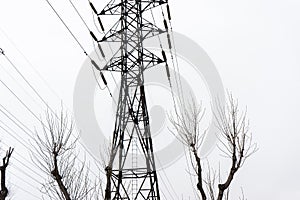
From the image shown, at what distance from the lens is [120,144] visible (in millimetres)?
11781

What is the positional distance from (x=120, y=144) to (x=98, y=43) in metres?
3.93

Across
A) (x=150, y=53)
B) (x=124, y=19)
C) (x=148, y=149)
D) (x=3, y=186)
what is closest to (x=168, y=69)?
(x=150, y=53)

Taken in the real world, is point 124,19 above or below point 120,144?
above

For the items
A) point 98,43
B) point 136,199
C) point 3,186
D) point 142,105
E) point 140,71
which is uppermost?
point 98,43

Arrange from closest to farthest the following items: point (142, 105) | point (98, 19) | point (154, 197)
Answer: point (154, 197)
point (142, 105)
point (98, 19)

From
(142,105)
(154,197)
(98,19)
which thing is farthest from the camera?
(98,19)

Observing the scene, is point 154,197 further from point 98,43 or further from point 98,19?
point 98,19

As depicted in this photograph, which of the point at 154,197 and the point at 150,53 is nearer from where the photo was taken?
the point at 154,197

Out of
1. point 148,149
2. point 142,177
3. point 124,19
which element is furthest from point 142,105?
point 124,19

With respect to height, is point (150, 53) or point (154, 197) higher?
point (150, 53)

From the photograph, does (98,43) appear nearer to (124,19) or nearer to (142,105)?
(124,19)

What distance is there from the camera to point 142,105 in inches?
499

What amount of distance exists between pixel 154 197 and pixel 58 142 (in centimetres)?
390

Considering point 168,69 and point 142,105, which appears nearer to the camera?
point 142,105
